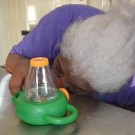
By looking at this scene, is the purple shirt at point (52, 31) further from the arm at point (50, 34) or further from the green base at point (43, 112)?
the green base at point (43, 112)

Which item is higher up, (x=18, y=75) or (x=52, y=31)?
(x=52, y=31)

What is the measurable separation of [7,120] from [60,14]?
0.46m

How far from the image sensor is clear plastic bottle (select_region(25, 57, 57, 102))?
0.47 meters

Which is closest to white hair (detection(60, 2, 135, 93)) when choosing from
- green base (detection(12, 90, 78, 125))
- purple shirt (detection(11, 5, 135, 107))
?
green base (detection(12, 90, 78, 125))

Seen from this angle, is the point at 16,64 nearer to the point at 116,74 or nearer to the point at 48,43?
the point at 48,43

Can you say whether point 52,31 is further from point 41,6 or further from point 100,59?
point 41,6

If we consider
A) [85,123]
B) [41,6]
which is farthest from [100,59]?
[41,6]

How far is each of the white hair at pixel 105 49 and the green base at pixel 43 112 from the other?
0.10 m

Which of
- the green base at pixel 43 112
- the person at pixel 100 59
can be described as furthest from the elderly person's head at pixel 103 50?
the green base at pixel 43 112

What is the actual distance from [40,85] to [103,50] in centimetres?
16

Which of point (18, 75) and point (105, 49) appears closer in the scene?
point (105, 49)

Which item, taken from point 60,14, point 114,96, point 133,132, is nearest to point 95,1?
point 60,14

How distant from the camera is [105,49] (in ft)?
1.49

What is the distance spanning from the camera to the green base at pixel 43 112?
1.42 ft
